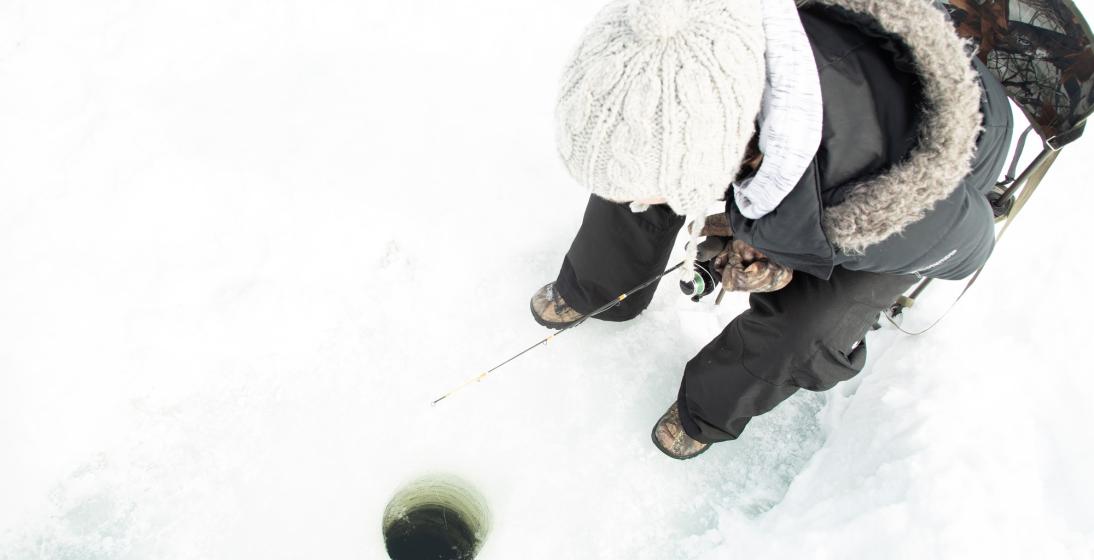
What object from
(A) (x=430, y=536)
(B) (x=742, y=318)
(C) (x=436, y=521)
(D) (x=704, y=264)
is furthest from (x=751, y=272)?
(A) (x=430, y=536)

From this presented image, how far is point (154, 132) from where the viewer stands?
2783 mm

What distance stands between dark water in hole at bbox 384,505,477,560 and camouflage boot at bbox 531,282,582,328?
85 cm

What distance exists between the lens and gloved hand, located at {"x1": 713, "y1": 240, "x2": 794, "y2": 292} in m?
1.71

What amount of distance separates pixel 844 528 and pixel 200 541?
200 centimetres

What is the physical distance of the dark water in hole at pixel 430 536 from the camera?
2.54 metres

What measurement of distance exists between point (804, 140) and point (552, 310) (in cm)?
140

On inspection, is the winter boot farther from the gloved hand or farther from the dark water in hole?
the dark water in hole

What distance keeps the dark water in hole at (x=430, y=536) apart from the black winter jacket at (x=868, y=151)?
5.62 feet

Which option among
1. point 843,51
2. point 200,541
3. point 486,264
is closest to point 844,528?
point 843,51

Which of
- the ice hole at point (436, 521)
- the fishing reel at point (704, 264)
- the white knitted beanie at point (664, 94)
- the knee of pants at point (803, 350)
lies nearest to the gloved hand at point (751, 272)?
the knee of pants at point (803, 350)

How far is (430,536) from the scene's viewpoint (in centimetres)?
275

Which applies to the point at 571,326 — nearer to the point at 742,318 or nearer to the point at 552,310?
the point at 552,310

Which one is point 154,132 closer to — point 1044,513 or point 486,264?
point 486,264

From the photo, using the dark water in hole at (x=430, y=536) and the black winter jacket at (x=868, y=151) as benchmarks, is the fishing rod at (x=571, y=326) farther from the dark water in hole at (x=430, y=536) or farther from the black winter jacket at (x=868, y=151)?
the black winter jacket at (x=868, y=151)
